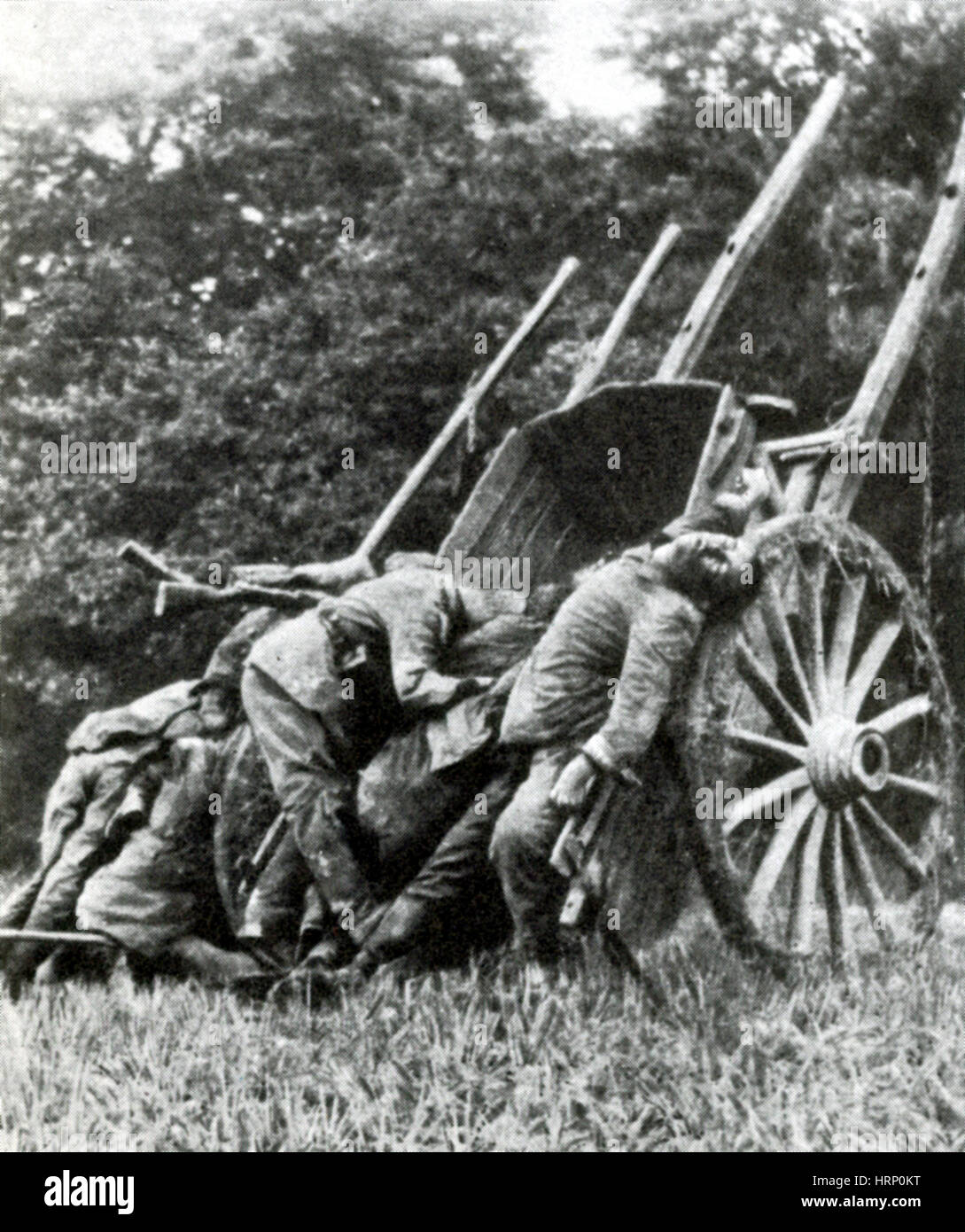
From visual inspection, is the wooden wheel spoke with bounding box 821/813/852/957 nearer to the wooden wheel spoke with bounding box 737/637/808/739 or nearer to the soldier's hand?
the wooden wheel spoke with bounding box 737/637/808/739

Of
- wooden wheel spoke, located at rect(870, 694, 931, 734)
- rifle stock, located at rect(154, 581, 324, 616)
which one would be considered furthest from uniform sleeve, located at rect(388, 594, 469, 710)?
wooden wheel spoke, located at rect(870, 694, 931, 734)

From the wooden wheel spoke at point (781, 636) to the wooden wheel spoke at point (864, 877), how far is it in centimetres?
34

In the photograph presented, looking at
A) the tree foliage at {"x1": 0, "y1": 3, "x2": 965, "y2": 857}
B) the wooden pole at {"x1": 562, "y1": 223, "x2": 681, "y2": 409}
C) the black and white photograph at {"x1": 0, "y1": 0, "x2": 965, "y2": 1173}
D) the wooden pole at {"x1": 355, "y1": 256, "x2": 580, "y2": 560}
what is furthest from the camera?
the wooden pole at {"x1": 562, "y1": 223, "x2": 681, "y2": 409}

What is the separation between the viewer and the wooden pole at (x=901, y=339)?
16.8 ft

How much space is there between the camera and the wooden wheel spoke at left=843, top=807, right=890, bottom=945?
16.0ft

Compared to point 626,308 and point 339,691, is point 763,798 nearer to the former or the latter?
point 339,691

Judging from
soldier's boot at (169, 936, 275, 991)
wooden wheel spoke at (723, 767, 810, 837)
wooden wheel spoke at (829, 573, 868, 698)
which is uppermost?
wooden wheel spoke at (829, 573, 868, 698)

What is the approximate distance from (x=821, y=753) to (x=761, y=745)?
0.74ft

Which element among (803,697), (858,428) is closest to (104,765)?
(803,697)

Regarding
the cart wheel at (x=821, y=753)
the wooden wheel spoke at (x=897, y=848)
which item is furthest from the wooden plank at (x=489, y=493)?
the wooden wheel spoke at (x=897, y=848)

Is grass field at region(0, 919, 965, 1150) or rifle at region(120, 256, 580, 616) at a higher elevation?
rifle at region(120, 256, 580, 616)

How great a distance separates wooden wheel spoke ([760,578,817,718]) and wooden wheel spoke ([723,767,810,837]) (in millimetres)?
188

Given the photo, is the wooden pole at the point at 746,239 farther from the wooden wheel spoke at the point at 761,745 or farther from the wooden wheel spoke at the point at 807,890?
the wooden wheel spoke at the point at 807,890
